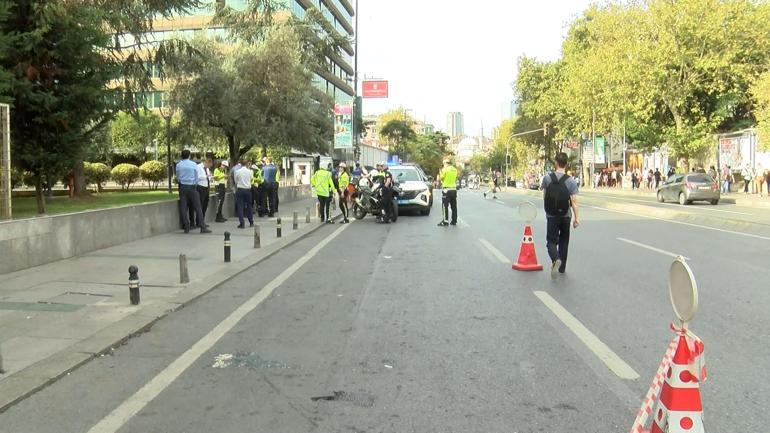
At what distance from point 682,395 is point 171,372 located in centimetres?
368

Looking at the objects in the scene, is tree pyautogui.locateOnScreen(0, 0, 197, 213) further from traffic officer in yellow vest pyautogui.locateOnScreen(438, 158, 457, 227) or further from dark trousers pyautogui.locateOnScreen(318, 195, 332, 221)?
traffic officer in yellow vest pyautogui.locateOnScreen(438, 158, 457, 227)

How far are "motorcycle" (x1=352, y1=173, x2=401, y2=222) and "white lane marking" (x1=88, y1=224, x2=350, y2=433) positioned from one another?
35.8 ft

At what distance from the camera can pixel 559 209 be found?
29.7 feet

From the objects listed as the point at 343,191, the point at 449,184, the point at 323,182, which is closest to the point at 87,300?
the point at 449,184

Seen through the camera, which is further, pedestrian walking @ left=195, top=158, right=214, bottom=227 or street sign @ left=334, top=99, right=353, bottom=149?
street sign @ left=334, top=99, right=353, bottom=149

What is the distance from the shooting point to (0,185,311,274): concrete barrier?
936 centimetres

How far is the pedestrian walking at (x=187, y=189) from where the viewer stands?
579 inches

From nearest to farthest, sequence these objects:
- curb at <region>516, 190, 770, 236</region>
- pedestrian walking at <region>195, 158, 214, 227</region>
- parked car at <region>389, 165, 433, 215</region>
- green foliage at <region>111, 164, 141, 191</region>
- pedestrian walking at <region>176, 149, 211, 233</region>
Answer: pedestrian walking at <region>176, 149, 211, 233</region> → pedestrian walking at <region>195, 158, 214, 227</region> → curb at <region>516, 190, 770, 236</region> → parked car at <region>389, 165, 433, 215</region> → green foliage at <region>111, 164, 141, 191</region>

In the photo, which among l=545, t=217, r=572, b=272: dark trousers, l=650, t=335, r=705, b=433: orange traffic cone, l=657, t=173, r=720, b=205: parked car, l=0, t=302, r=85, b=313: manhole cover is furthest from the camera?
l=657, t=173, r=720, b=205: parked car

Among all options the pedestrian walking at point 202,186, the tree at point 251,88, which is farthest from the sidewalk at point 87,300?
the tree at point 251,88

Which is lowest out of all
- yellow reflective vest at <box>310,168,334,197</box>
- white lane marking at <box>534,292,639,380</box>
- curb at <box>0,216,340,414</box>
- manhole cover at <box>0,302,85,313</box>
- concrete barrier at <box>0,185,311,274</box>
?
white lane marking at <box>534,292,639,380</box>

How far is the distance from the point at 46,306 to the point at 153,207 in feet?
24.3

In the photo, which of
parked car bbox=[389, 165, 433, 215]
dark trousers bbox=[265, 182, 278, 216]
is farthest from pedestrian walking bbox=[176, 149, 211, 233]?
parked car bbox=[389, 165, 433, 215]

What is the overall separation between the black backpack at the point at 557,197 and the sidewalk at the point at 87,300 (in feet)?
15.8
